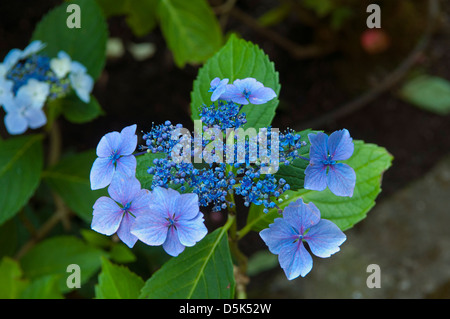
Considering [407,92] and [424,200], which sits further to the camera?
[407,92]

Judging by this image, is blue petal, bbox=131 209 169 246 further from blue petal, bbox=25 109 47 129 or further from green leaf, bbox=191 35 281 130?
blue petal, bbox=25 109 47 129

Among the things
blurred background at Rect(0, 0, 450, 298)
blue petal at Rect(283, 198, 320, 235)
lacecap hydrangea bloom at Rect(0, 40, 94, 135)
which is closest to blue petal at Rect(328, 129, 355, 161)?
blue petal at Rect(283, 198, 320, 235)

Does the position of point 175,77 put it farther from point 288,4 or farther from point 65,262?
point 65,262

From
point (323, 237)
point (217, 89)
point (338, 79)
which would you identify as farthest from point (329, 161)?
point (338, 79)

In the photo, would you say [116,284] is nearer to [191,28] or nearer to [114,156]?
[114,156]
